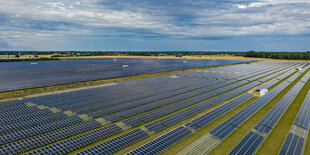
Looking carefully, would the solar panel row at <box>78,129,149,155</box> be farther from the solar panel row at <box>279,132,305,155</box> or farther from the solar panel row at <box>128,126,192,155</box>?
the solar panel row at <box>279,132,305,155</box>

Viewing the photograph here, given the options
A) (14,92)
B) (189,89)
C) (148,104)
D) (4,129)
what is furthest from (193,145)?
(14,92)

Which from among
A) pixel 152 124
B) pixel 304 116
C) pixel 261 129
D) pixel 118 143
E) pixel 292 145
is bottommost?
A: pixel 292 145

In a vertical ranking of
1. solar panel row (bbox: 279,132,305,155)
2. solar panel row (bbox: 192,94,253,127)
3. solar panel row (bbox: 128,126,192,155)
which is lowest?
solar panel row (bbox: 279,132,305,155)

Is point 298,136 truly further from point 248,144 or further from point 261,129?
point 248,144

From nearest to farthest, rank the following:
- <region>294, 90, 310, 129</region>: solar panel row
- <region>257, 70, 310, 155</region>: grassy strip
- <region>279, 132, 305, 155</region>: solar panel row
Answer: <region>279, 132, 305, 155</region>: solar panel row, <region>257, 70, 310, 155</region>: grassy strip, <region>294, 90, 310, 129</region>: solar panel row

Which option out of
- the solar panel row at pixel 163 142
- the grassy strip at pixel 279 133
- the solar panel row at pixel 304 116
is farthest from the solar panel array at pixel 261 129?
the solar panel row at pixel 163 142

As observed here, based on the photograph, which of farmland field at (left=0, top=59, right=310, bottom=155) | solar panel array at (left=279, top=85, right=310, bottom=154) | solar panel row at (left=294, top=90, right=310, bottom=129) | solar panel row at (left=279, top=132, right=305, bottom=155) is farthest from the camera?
solar panel row at (left=294, top=90, right=310, bottom=129)

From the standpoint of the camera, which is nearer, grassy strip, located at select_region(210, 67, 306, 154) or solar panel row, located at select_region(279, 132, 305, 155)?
solar panel row, located at select_region(279, 132, 305, 155)

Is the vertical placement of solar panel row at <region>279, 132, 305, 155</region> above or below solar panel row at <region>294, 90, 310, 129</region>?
below

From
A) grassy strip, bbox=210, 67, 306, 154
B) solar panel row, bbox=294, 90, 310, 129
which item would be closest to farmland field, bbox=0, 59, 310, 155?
grassy strip, bbox=210, 67, 306, 154

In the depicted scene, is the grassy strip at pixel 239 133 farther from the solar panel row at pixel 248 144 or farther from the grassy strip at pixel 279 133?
the grassy strip at pixel 279 133

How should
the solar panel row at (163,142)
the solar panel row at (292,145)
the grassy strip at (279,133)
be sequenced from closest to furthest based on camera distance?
the solar panel row at (163,142), the solar panel row at (292,145), the grassy strip at (279,133)

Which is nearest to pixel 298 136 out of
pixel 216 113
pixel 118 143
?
pixel 216 113
